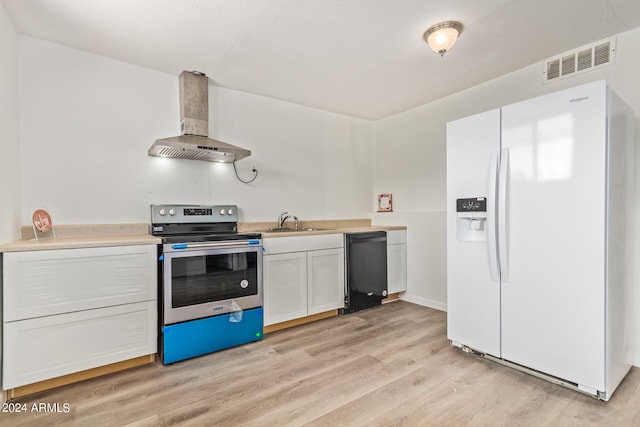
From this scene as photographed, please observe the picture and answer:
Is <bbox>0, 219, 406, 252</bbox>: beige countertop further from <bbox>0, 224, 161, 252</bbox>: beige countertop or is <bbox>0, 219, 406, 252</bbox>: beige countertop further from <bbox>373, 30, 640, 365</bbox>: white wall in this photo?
<bbox>373, 30, 640, 365</bbox>: white wall

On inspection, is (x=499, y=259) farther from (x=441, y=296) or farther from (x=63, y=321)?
(x=63, y=321)

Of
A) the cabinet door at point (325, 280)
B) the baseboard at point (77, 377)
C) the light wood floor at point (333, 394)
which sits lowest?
the light wood floor at point (333, 394)

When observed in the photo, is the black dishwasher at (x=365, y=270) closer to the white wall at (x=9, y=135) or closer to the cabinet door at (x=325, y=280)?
the cabinet door at (x=325, y=280)

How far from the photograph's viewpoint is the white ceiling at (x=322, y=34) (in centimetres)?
204

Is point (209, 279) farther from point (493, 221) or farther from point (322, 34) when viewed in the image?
point (493, 221)

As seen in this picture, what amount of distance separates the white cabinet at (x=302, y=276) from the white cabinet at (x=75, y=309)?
3.18 ft

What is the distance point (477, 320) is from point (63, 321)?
280 cm

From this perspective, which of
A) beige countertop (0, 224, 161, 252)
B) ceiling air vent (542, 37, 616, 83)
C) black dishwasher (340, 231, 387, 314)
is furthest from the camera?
black dishwasher (340, 231, 387, 314)

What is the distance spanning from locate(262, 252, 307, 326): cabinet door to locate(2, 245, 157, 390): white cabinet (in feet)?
3.04

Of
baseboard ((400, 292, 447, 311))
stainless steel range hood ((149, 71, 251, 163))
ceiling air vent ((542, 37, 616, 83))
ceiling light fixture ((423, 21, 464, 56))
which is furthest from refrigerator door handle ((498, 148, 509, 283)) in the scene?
stainless steel range hood ((149, 71, 251, 163))

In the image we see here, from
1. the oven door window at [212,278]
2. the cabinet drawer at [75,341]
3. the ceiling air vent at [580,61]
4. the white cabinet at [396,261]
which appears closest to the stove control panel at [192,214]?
the oven door window at [212,278]

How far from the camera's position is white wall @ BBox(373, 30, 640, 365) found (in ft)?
10.0

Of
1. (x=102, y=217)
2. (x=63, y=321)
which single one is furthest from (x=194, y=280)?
(x=102, y=217)

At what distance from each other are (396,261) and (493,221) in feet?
5.85
